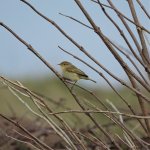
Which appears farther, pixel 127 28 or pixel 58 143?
pixel 58 143

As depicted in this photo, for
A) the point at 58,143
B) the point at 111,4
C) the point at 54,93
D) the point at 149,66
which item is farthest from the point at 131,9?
the point at 54,93

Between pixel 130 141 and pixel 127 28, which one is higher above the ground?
pixel 127 28

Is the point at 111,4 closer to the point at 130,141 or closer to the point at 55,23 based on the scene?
the point at 55,23

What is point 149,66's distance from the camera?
238cm

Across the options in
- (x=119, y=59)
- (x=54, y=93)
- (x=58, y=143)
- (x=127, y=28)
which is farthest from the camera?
(x=54, y=93)

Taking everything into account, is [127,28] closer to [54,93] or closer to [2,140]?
[2,140]

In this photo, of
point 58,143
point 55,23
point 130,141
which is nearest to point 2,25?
point 55,23

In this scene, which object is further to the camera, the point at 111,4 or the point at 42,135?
the point at 42,135

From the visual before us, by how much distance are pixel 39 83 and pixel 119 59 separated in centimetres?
1133

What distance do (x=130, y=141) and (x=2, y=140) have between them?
10.6 ft

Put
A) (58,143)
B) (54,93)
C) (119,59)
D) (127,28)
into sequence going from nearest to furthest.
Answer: (119,59) → (127,28) → (58,143) → (54,93)

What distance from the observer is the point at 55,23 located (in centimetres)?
239

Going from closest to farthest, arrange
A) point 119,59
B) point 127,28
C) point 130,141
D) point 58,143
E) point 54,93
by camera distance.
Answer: point 119,59 < point 127,28 < point 130,141 < point 58,143 < point 54,93

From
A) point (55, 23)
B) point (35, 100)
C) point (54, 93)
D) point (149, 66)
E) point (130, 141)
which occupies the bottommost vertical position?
point (54, 93)
